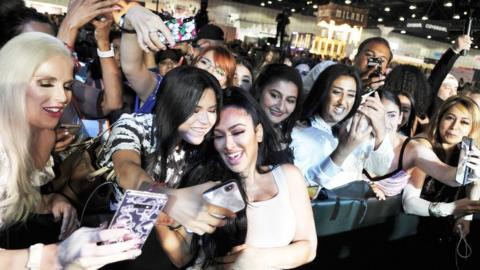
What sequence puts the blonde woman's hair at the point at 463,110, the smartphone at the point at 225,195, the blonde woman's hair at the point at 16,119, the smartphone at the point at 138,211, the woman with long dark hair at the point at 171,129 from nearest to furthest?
the smartphone at the point at 138,211, the smartphone at the point at 225,195, the blonde woman's hair at the point at 16,119, the woman with long dark hair at the point at 171,129, the blonde woman's hair at the point at 463,110

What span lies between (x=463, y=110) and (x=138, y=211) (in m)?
2.49

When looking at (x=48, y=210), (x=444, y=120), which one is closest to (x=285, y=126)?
(x=444, y=120)

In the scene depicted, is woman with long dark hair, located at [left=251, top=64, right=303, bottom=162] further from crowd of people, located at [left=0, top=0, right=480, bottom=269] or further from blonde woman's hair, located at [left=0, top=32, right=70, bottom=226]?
blonde woman's hair, located at [left=0, top=32, right=70, bottom=226]

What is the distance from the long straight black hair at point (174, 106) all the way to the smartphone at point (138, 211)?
59 cm

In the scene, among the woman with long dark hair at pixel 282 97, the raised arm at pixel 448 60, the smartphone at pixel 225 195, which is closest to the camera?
the smartphone at pixel 225 195

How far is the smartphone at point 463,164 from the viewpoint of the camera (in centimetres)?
215

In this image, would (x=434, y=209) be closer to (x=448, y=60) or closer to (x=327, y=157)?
(x=327, y=157)

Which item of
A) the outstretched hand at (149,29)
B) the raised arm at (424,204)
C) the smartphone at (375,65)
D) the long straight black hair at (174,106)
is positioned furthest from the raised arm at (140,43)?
the raised arm at (424,204)

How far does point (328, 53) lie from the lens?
49.4ft

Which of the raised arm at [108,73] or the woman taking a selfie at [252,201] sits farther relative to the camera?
the raised arm at [108,73]

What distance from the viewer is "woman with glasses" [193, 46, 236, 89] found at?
2.20m

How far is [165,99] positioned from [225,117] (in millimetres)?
252

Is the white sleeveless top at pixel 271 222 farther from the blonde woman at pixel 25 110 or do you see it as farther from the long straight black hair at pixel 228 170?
the blonde woman at pixel 25 110

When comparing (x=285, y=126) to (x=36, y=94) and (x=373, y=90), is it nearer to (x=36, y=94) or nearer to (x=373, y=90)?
(x=373, y=90)
